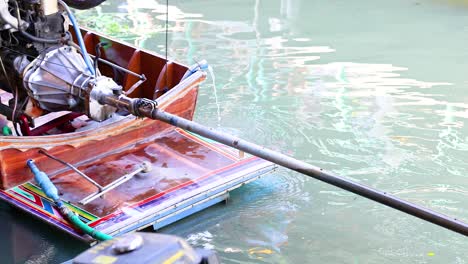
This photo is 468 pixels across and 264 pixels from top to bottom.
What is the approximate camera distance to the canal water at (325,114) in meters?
3.32

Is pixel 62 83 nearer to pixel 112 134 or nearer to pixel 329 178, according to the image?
pixel 112 134

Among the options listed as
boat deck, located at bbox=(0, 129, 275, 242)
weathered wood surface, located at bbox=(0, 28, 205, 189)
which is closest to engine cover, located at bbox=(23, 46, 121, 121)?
weathered wood surface, located at bbox=(0, 28, 205, 189)

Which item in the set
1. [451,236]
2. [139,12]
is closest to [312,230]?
[451,236]

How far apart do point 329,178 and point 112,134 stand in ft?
5.12

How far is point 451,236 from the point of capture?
11.0 feet

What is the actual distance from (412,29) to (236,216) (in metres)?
3.93

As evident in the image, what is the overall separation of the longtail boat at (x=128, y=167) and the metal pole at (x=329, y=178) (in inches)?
20.7

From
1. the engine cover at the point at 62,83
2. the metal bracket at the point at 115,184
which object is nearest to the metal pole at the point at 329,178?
the metal bracket at the point at 115,184

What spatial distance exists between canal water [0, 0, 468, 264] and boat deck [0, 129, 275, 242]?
16cm

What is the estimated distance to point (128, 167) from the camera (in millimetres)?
3580

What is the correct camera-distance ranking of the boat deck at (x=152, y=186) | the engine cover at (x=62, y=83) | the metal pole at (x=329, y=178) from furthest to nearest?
the engine cover at (x=62, y=83)
the boat deck at (x=152, y=186)
the metal pole at (x=329, y=178)

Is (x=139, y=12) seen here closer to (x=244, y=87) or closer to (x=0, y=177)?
(x=244, y=87)

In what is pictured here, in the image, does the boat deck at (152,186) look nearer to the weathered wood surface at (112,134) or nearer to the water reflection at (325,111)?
the weathered wood surface at (112,134)

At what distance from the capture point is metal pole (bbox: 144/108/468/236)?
2111 millimetres
